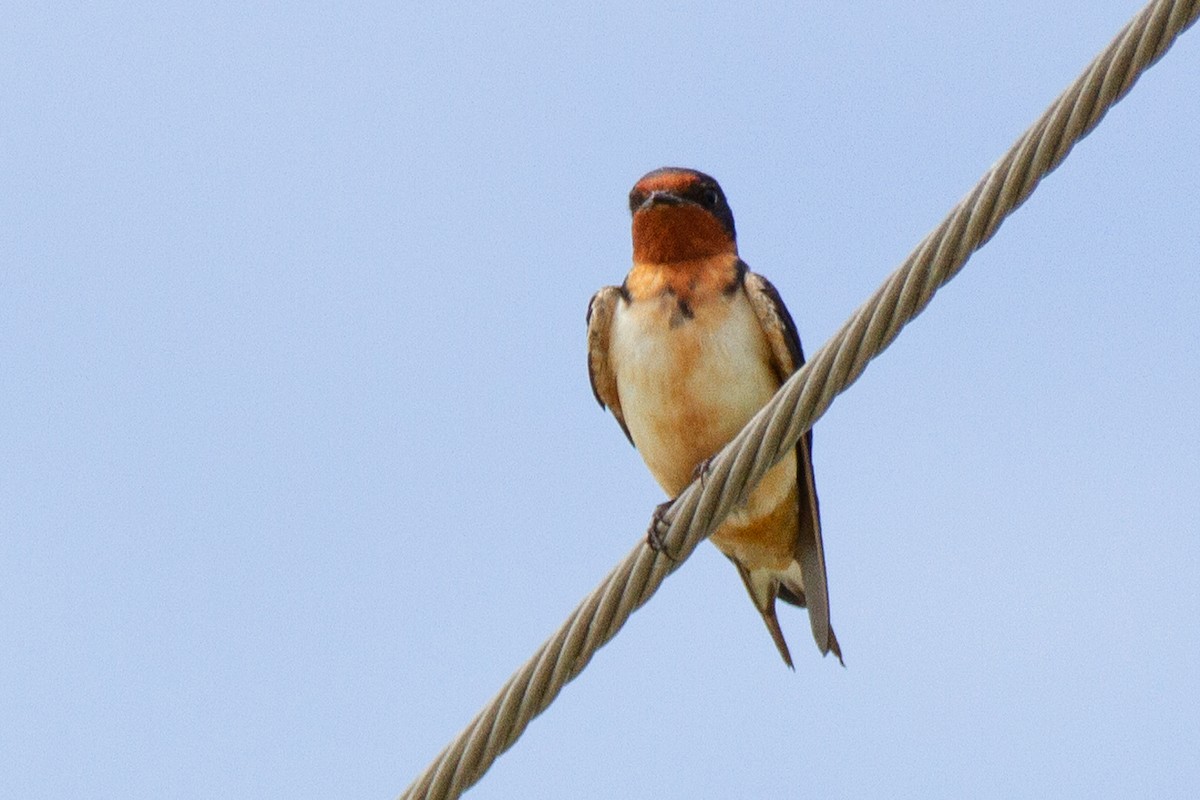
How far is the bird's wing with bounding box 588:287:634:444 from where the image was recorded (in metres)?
7.18

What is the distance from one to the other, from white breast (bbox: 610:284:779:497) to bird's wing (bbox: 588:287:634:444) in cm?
14

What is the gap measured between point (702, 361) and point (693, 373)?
0.16 feet

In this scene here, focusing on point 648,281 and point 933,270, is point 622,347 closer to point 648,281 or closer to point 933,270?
point 648,281

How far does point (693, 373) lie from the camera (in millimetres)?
6793

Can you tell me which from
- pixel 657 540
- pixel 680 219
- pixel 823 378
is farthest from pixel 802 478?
pixel 823 378

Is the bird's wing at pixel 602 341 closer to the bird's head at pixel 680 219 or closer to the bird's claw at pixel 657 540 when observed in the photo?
the bird's head at pixel 680 219

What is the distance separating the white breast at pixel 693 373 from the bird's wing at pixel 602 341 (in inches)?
5.7

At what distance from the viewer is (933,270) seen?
4270 millimetres

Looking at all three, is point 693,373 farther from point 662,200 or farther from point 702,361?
point 662,200

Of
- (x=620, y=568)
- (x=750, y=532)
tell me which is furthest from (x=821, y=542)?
(x=620, y=568)

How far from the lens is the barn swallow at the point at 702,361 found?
682 cm

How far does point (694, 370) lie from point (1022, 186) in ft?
8.86

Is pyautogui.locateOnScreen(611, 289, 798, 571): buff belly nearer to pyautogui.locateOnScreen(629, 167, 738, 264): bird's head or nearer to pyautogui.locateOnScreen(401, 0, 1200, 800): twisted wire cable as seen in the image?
pyautogui.locateOnScreen(629, 167, 738, 264): bird's head

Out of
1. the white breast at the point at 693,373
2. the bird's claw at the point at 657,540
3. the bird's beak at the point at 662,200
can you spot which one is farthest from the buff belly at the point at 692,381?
the bird's claw at the point at 657,540
